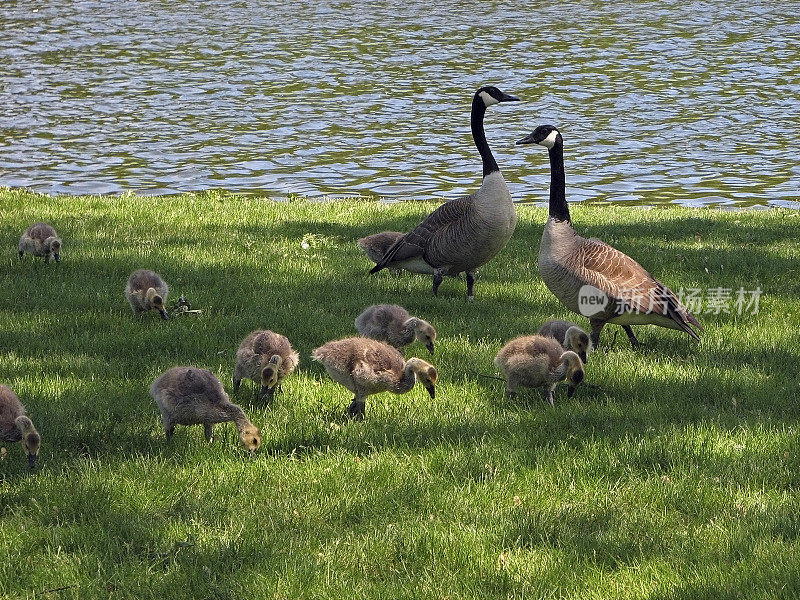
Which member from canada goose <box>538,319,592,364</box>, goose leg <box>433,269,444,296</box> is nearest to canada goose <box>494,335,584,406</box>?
canada goose <box>538,319,592,364</box>

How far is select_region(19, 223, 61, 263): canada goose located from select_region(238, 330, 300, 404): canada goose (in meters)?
4.06

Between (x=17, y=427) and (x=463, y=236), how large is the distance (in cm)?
502

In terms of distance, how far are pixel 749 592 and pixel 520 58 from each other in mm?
28529

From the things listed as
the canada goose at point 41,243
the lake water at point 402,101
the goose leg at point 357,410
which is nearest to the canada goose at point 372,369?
the goose leg at point 357,410

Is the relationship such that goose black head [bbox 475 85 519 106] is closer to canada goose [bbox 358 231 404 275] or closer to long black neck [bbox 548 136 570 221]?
canada goose [bbox 358 231 404 275]

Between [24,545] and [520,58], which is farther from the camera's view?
[520,58]

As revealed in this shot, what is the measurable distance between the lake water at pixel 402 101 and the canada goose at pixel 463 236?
744 cm

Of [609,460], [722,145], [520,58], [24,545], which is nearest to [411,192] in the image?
[722,145]

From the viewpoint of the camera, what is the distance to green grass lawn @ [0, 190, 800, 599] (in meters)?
5.25

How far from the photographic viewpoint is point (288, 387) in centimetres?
777

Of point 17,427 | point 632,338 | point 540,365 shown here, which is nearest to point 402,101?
point 632,338

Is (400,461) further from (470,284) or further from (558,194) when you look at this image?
(470,284)

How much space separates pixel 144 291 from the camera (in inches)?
363

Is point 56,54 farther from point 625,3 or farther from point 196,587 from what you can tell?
point 196,587
